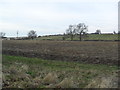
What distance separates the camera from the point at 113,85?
41.7 ft

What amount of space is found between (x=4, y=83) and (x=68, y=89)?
10.7ft

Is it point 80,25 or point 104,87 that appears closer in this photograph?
point 104,87

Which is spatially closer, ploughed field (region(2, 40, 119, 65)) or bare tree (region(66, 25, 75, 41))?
ploughed field (region(2, 40, 119, 65))

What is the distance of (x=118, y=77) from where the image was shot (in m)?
15.3

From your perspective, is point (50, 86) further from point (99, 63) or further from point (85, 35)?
point (85, 35)

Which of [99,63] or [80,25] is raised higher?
[80,25]

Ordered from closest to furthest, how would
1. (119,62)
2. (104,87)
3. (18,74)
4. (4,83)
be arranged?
(104,87) → (4,83) → (18,74) → (119,62)

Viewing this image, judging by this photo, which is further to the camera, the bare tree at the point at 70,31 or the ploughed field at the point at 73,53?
the bare tree at the point at 70,31

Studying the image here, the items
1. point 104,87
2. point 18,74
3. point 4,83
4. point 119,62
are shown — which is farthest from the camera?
point 119,62

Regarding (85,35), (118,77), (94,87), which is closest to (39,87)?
(94,87)

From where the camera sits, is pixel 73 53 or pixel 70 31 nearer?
pixel 73 53

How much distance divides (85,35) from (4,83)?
115 meters

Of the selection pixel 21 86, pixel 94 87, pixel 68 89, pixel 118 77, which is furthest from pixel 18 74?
pixel 118 77

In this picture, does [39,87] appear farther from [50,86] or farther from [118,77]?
[118,77]
